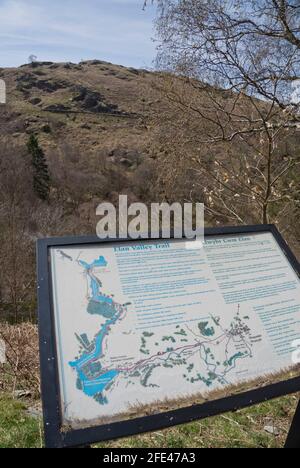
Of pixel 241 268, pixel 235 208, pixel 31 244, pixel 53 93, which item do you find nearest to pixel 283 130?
pixel 235 208

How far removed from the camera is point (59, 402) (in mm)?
1735

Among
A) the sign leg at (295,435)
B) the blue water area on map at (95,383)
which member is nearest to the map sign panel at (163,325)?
the blue water area on map at (95,383)

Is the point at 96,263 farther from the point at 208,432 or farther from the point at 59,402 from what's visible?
the point at 208,432

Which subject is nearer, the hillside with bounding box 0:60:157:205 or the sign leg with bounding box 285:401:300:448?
the sign leg with bounding box 285:401:300:448

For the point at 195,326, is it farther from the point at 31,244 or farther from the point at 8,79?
the point at 8,79

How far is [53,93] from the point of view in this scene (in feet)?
324

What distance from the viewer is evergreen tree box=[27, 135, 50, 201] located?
140 feet

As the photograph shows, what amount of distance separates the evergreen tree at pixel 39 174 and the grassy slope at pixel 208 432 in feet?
131

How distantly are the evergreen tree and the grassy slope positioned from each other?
3983 cm

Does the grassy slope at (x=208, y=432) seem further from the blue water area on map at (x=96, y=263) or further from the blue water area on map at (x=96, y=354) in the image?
the blue water area on map at (x=96, y=263)

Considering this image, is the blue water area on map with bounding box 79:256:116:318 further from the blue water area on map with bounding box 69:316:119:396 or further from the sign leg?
the sign leg

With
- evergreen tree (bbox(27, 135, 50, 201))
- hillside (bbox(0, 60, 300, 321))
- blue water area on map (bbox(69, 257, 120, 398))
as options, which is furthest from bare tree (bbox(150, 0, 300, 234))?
evergreen tree (bbox(27, 135, 50, 201))

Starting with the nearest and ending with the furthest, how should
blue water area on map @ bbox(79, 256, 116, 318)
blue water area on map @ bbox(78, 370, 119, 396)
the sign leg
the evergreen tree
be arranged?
blue water area on map @ bbox(78, 370, 119, 396)
blue water area on map @ bbox(79, 256, 116, 318)
the sign leg
the evergreen tree

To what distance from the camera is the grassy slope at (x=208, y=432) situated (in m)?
2.87
